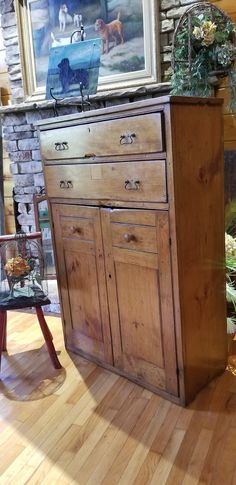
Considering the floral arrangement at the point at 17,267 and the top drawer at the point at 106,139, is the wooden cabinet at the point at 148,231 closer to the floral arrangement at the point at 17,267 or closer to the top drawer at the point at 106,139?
the top drawer at the point at 106,139

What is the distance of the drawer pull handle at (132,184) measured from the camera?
1532 millimetres

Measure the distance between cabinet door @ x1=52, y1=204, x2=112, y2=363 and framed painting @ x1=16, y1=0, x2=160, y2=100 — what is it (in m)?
0.95

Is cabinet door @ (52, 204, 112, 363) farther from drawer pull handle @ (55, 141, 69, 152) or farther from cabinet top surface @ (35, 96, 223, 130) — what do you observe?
cabinet top surface @ (35, 96, 223, 130)

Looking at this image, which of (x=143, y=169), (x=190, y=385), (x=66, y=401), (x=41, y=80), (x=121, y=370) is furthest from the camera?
(x=41, y=80)

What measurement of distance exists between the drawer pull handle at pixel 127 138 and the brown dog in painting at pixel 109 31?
1.05 m

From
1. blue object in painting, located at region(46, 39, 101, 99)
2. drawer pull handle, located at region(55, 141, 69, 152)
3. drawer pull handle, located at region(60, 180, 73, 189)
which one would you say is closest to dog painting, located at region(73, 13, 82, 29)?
blue object in painting, located at region(46, 39, 101, 99)

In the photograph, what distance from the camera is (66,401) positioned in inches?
68.6

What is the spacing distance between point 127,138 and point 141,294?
2.13 feet

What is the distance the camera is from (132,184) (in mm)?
1550

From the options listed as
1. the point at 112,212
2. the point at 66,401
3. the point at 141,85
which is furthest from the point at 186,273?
the point at 141,85

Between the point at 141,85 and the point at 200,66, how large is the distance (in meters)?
0.40

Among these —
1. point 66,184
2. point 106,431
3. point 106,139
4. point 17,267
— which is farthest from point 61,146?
point 106,431

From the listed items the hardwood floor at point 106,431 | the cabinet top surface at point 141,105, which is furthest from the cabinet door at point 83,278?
the cabinet top surface at point 141,105

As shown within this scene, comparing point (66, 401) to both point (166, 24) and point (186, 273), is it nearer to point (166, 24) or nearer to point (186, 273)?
point (186, 273)
